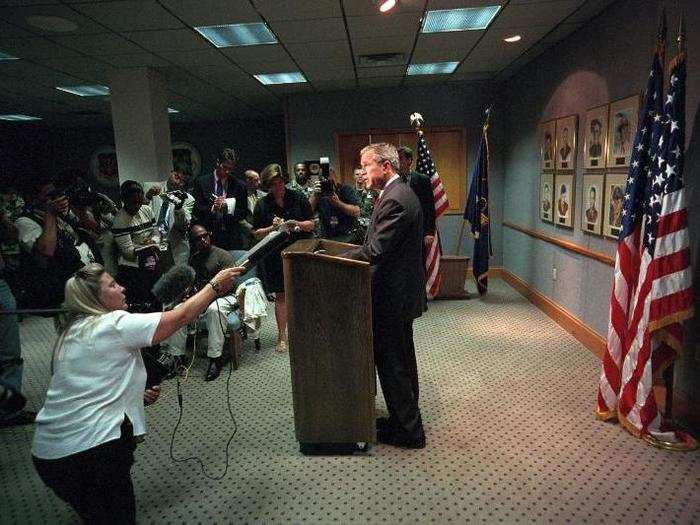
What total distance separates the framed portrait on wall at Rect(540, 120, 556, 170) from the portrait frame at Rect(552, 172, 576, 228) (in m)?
0.26

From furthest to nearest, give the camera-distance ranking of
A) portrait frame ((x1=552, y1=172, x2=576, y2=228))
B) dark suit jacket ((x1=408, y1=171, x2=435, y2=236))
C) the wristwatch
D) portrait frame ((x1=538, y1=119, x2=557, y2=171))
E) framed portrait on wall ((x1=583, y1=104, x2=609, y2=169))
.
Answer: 1. portrait frame ((x1=538, y1=119, x2=557, y2=171))
2. dark suit jacket ((x1=408, y1=171, x2=435, y2=236))
3. portrait frame ((x1=552, y1=172, x2=576, y2=228))
4. framed portrait on wall ((x1=583, y1=104, x2=609, y2=169))
5. the wristwatch

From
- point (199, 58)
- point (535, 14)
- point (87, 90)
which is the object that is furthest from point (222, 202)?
point (87, 90)

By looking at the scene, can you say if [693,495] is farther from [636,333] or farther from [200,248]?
[200,248]

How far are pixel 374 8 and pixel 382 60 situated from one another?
146cm

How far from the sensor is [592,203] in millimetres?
3648

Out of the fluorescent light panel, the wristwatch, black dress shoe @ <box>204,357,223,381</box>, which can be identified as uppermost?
the fluorescent light panel

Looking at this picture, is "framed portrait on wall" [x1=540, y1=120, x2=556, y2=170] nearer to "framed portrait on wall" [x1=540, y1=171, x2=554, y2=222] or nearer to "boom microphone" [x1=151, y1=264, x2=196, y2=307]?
"framed portrait on wall" [x1=540, y1=171, x2=554, y2=222]

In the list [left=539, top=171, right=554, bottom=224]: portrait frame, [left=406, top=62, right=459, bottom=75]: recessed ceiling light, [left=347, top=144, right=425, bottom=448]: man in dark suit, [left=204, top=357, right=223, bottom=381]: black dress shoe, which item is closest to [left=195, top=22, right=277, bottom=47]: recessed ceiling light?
[left=406, top=62, right=459, bottom=75]: recessed ceiling light

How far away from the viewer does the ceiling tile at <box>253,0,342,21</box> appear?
3146mm

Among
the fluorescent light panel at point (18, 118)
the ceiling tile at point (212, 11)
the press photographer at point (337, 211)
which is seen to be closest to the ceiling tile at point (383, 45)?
the ceiling tile at point (212, 11)

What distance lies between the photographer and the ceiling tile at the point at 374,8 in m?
3.20

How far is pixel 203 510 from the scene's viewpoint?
1.98 metres

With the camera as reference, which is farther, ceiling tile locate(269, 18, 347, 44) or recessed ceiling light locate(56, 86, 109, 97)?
recessed ceiling light locate(56, 86, 109, 97)

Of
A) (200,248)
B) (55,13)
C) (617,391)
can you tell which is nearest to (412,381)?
(617,391)
